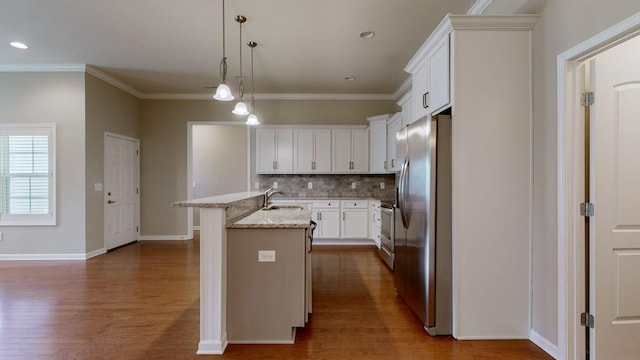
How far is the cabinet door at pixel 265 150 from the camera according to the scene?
223 inches

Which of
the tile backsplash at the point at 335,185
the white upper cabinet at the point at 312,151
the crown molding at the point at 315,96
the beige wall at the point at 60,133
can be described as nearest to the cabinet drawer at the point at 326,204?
the tile backsplash at the point at 335,185

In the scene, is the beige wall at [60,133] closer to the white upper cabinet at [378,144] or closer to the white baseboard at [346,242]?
the white baseboard at [346,242]

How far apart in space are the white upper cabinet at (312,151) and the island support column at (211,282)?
142 inches

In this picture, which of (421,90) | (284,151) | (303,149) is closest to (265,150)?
(284,151)

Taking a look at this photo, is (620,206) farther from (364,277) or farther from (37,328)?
(37,328)

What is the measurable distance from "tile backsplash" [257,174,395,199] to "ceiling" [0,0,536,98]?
177 centimetres

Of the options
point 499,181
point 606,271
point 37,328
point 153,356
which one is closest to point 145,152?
point 37,328

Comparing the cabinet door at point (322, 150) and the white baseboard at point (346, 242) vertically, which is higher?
the cabinet door at point (322, 150)

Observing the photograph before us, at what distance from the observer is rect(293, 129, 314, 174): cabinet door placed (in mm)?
5645

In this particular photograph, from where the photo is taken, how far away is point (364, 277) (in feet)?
12.3

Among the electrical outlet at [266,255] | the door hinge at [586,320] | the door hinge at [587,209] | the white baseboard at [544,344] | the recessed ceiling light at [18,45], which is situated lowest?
the white baseboard at [544,344]

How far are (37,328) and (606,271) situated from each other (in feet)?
14.1

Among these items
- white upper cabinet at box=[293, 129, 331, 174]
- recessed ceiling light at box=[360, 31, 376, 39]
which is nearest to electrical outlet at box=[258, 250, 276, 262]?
recessed ceiling light at box=[360, 31, 376, 39]

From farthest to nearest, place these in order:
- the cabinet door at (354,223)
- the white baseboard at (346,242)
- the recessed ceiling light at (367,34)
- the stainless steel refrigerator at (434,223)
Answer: the white baseboard at (346,242)
the cabinet door at (354,223)
the recessed ceiling light at (367,34)
the stainless steel refrigerator at (434,223)
